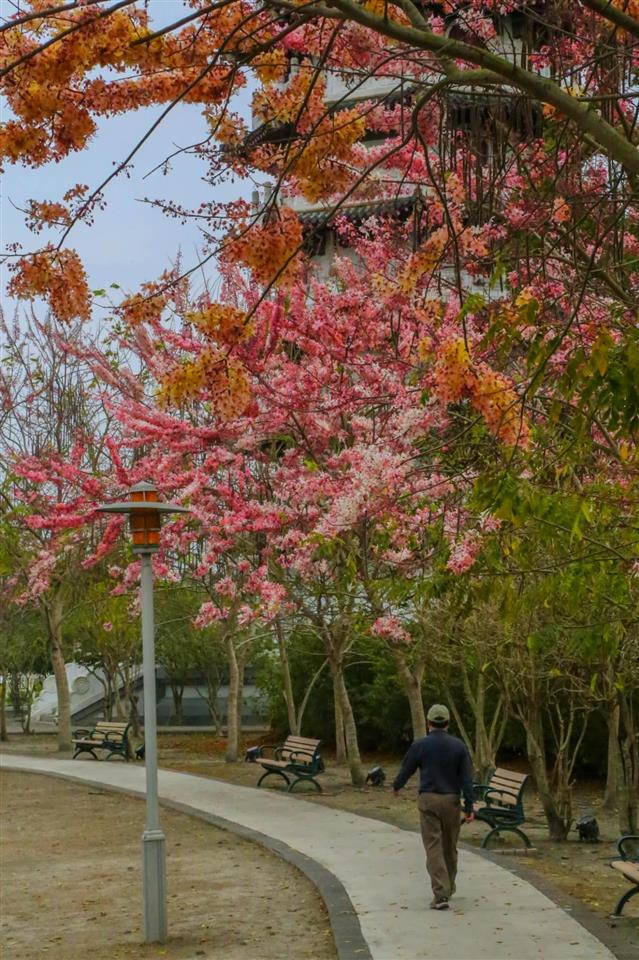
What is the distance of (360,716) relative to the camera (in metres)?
29.5

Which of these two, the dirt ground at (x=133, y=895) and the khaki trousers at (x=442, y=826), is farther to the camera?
the khaki trousers at (x=442, y=826)

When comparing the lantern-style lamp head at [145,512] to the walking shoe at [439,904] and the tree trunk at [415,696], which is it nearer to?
the walking shoe at [439,904]

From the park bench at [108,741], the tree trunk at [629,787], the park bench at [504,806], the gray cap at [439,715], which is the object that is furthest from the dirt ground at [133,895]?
the park bench at [108,741]

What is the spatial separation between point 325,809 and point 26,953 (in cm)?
894

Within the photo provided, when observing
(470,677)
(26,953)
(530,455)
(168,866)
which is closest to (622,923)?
(530,455)

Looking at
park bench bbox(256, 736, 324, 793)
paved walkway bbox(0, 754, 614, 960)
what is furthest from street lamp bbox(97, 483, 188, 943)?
park bench bbox(256, 736, 324, 793)

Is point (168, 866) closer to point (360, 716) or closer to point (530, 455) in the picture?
point (530, 455)

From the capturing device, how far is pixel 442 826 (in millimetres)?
11070

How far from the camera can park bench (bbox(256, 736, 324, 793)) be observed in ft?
71.7

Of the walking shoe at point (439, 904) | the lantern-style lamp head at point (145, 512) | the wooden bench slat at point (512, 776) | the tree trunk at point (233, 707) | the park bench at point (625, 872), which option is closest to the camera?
the park bench at point (625, 872)

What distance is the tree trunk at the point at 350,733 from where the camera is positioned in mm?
21859

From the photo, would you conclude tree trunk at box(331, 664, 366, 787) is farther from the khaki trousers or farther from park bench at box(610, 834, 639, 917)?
the khaki trousers

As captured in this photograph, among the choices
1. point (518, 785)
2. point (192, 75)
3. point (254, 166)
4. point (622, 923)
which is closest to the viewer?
point (192, 75)

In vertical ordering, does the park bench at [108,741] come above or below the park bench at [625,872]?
above
